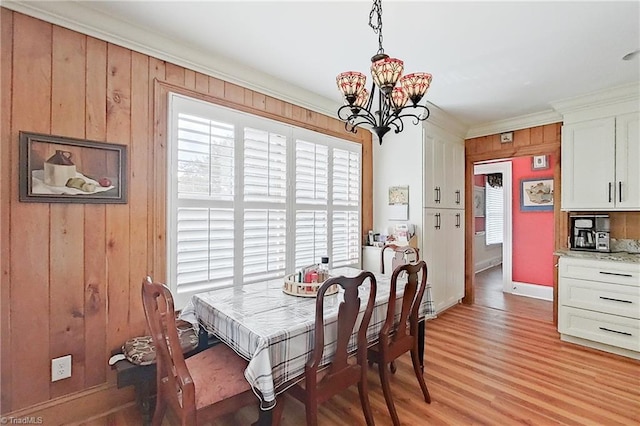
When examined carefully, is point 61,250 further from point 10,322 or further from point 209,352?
point 209,352

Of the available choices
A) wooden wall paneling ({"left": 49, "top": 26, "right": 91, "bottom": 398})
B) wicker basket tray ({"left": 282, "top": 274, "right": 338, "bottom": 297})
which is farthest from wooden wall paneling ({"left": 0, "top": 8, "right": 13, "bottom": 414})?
wicker basket tray ({"left": 282, "top": 274, "right": 338, "bottom": 297})

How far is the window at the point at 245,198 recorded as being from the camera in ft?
7.81

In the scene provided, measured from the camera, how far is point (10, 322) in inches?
69.9

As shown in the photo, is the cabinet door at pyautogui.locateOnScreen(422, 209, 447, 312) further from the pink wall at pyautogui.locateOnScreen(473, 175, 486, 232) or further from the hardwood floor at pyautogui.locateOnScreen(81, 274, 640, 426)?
the pink wall at pyautogui.locateOnScreen(473, 175, 486, 232)

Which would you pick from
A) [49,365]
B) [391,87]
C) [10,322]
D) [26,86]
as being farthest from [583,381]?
[26,86]

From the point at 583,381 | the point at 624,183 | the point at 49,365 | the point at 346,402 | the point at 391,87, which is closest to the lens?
the point at 391,87

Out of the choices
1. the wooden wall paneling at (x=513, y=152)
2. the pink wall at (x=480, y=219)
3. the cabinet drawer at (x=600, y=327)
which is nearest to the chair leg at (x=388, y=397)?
the cabinet drawer at (x=600, y=327)

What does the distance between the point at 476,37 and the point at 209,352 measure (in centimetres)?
278

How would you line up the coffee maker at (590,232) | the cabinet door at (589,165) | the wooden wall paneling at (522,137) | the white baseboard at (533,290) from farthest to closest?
the white baseboard at (533,290) < the wooden wall paneling at (522,137) < the coffee maker at (590,232) < the cabinet door at (589,165)

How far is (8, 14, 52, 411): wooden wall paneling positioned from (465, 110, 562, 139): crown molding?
460 cm

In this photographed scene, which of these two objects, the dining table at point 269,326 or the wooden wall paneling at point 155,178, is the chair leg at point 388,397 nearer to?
the dining table at point 269,326

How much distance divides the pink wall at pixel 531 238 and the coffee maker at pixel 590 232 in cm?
158

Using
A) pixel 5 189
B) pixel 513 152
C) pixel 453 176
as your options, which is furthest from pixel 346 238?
pixel 5 189

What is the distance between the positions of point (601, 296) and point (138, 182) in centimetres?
424
